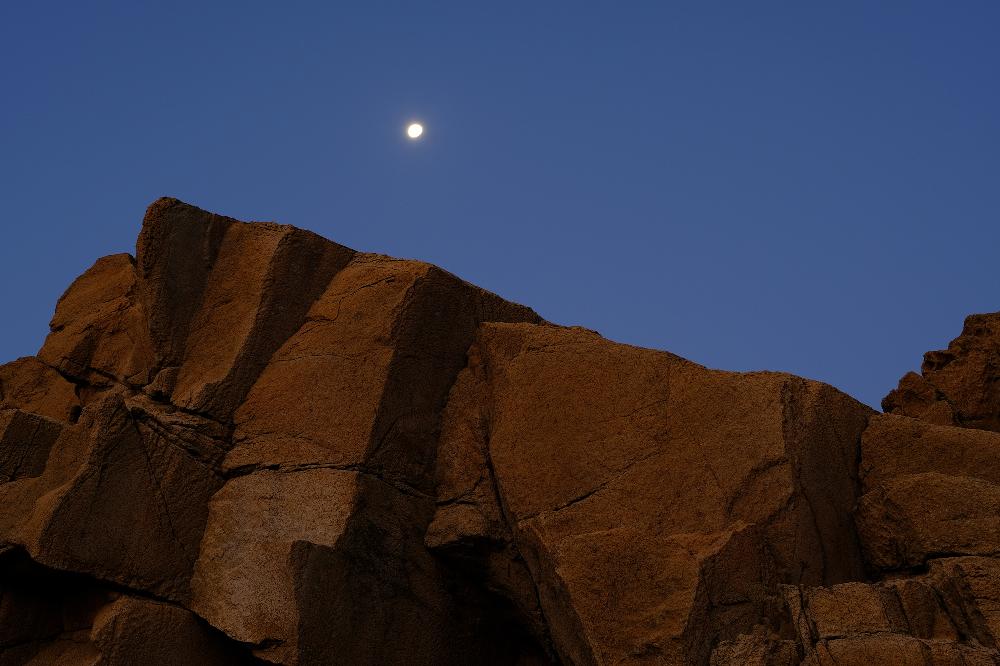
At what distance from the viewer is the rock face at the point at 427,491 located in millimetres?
7840

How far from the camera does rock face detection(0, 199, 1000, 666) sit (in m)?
7.84

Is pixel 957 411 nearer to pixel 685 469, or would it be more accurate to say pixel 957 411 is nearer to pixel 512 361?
pixel 685 469

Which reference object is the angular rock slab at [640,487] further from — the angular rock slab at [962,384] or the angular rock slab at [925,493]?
the angular rock slab at [962,384]

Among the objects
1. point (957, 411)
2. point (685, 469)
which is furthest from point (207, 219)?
point (957, 411)

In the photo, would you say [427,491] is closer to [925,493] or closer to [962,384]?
[925,493]

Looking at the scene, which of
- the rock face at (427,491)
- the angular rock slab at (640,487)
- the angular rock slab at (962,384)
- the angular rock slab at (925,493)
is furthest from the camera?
the angular rock slab at (962,384)

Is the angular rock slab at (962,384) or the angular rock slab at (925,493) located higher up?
the angular rock slab at (962,384)

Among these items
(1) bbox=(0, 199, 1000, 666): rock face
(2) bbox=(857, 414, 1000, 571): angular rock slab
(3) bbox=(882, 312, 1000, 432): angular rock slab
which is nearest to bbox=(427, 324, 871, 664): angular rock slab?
(1) bbox=(0, 199, 1000, 666): rock face

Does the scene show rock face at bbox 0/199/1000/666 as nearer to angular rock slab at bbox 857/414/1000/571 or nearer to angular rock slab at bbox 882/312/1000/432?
angular rock slab at bbox 857/414/1000/571

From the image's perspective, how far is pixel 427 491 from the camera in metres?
9.45

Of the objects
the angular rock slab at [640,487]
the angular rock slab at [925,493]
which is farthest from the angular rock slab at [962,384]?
the angular rock slab at [640,487]

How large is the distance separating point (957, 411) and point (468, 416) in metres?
5.36

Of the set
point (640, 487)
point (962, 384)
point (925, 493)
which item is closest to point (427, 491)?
point (640, 487)

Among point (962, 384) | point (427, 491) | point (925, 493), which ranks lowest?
point (925, 493)
